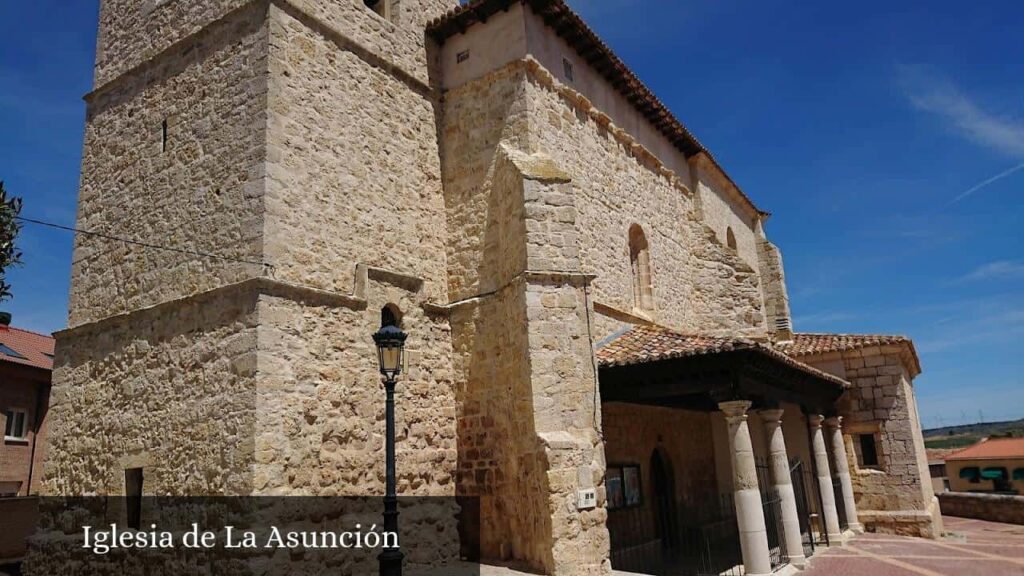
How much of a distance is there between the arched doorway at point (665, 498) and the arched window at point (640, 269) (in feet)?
9.98

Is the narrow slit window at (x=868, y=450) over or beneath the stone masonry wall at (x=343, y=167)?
beneath

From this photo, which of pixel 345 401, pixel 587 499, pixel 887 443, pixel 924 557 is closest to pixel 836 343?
pixel 887 443

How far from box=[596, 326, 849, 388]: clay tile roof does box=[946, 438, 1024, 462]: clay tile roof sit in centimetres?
3254

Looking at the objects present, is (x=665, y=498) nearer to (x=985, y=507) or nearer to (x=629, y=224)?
(x=629, y=224)

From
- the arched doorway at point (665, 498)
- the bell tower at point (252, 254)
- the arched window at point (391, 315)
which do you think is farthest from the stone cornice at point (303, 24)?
the arched doorway at point (665, 498)

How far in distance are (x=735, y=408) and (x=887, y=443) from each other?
8.77m

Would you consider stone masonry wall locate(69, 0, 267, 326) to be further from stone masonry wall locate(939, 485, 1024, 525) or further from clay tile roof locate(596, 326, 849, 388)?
stone masonry wall locate(939, 485, 1024, 525)

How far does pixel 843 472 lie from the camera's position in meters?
15.7

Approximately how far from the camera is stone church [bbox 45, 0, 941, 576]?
904 centimetres

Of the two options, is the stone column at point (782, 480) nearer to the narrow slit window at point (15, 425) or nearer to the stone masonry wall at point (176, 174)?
the stone masonry wall at point (176, 174)

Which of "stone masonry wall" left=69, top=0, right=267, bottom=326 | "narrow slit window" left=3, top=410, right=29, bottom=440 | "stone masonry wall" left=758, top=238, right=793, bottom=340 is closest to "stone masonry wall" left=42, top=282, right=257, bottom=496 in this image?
"stone masonry wall" left=69, top=0, right=267, bottom=326

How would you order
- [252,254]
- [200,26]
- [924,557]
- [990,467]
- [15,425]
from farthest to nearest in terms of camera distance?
[990,467] → [15,425] → [924,557] → [200,26] → [252,254]

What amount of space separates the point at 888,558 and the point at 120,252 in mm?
13924

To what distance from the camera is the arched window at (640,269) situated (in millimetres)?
14531
